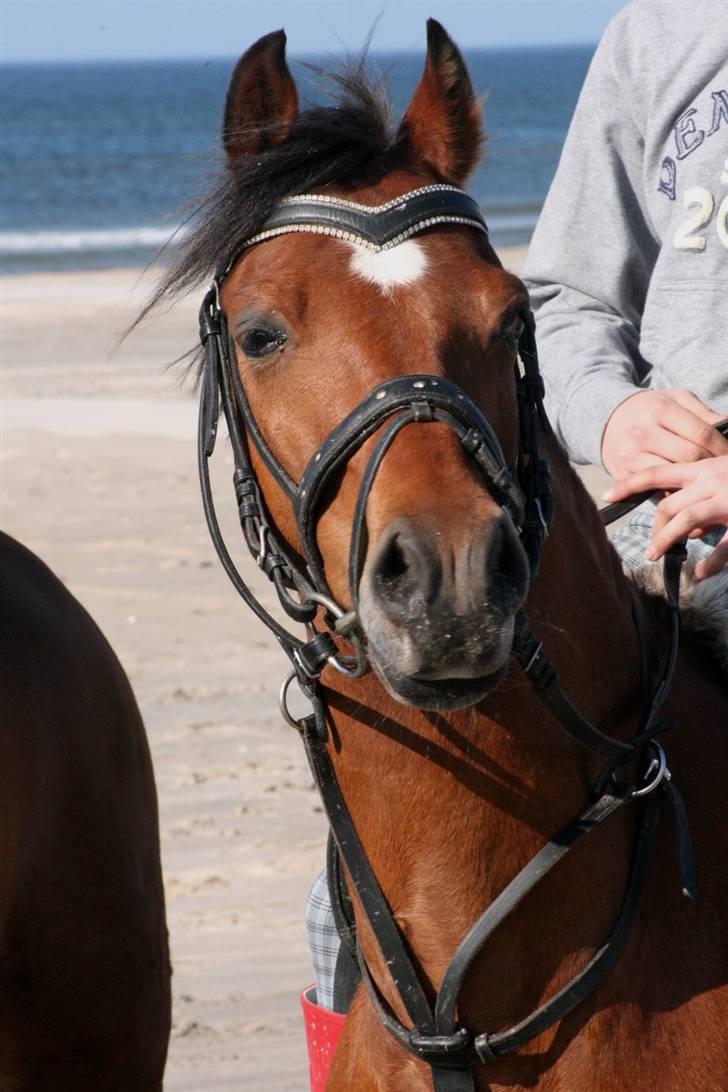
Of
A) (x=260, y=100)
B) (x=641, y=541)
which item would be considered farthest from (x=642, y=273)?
(x=260, y=100)

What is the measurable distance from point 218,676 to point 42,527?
2447mm

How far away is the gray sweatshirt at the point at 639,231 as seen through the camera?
246 cm

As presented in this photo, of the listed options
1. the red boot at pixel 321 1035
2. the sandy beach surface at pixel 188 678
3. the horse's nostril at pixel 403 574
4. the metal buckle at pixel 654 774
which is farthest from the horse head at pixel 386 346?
the red boot at pixel 321 1035

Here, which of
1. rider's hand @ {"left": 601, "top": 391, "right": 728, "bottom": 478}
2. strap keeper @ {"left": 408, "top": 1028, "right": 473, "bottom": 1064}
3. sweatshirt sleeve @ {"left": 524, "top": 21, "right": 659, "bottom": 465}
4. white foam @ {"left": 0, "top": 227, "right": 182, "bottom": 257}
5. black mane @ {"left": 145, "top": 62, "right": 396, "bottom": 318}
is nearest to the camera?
strap keeper @ {"left": 408, "top": 1028, "right": 473, "bottom": 1064}

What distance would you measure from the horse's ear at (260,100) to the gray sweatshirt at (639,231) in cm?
75

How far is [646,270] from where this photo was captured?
2.74m

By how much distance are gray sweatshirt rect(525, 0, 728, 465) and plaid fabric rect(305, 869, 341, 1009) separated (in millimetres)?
903

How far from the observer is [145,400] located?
470 inches

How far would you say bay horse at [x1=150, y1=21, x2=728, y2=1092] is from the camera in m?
1.84

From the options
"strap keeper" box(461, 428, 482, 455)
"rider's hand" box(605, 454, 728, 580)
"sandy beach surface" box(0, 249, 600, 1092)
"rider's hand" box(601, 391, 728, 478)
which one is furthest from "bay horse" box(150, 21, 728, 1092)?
"sandy beach surface" box(0, 249, 600, 1092)

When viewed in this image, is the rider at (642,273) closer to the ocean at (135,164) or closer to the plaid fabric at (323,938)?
the plaid fabric at (323,938)

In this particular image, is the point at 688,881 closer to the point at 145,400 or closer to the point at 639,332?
the point at 639,332

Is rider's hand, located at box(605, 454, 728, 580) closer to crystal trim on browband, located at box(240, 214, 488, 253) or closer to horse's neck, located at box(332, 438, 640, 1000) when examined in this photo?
horse's neck, located at box(332, 438, 640, 1000)

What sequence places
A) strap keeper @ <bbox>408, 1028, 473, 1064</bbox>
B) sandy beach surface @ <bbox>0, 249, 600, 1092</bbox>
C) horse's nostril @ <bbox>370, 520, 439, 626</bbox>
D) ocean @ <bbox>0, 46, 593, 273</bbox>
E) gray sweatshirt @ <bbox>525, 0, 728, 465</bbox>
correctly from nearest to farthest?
horse's nostril @ <bbox>370, 520, 439, 626</bbox>
strap keeper @ <bbox>408, 1028, 473, 1064</bbox>
gray sweatshirt @ <bbox>525, 0, 728, 465</bbox>
ocean @ <bbox>0, 46, 593, 273</bbox>
sandy beach surface @ <bbox>0, 249, 600, 1092</bbox>
